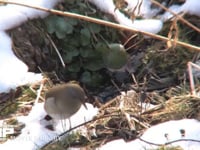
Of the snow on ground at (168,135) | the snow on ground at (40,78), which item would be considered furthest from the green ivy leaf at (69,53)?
Result: the snow on ground at (168,135)

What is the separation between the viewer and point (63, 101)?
8.84 ft

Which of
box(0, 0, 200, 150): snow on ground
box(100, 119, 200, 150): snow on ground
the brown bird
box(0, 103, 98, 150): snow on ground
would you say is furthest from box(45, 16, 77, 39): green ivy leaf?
box(100, 119, 200, 150): snow on ground

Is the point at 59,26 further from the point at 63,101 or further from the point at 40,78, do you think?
the point at 63,101

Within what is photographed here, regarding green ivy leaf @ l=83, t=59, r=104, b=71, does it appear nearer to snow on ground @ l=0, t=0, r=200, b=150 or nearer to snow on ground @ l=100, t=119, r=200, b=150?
snow on ground @ l=0, t=0, r=200, b=150

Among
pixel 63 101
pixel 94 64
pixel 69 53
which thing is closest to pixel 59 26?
pixel 69 53

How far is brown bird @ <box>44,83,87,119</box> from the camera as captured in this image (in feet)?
8.85

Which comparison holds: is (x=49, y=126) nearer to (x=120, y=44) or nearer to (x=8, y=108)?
(x=8, y=108)

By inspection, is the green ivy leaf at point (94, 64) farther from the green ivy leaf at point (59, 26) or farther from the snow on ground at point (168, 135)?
the snow on ground at point (168, 135)

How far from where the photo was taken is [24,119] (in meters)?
2.85

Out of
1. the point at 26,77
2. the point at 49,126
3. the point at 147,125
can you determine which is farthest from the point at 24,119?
the point at 147,125

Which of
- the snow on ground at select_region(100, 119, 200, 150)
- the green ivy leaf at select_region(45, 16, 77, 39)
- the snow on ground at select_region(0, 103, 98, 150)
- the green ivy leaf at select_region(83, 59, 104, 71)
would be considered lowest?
Result: the snow on ground at select_region(100, 119, 200, 150)

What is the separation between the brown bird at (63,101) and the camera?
2697 millimetres

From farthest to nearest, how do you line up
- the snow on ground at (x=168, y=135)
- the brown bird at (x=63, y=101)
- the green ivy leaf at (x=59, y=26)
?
the green ivy leaf at (x=59, y=26), the brown bird at (x=63, y=101), the snow on ground at (x=168, y=135)

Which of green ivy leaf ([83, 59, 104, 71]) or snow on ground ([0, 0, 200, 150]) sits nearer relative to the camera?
snow on ground ([0, 0, 200, 150])
